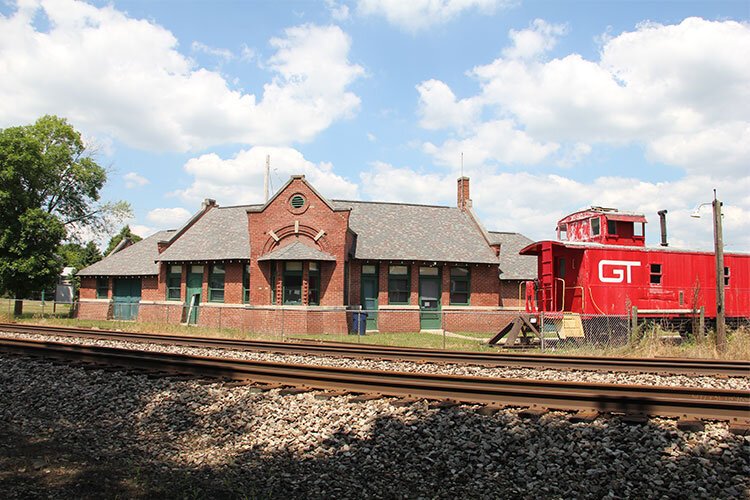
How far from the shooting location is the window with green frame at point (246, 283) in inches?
1139

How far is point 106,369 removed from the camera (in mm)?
10938

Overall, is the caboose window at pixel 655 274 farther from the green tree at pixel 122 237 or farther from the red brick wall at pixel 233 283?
the green tree at pixel 122 237

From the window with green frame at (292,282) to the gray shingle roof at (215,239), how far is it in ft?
10.6

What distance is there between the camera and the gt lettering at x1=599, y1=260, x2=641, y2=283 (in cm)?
2014

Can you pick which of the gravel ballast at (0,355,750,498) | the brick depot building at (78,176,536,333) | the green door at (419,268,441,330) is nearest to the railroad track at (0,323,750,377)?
the gravel ballast at (0,355,750,498)

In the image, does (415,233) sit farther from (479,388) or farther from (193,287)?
(479,388)

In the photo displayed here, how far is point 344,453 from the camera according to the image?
630 centimetres

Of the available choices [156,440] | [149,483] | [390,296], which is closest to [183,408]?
[156,440]

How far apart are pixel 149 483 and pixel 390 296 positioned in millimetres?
23423

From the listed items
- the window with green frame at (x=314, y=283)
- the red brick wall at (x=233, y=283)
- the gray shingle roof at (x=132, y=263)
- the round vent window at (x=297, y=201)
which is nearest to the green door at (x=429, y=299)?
the window with green frame at (x=314, y=283)

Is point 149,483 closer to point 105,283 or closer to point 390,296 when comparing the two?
point 390,296

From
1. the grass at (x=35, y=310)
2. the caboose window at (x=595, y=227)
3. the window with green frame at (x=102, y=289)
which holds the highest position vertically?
the caboose window at (x=595, y=227)

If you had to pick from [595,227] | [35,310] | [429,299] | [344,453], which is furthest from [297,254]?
[35,310]

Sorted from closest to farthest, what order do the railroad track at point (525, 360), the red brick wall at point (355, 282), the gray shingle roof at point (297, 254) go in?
the railroad track at point (525, 360) < the gray shingle roof at point (297, 254) < the red brick wall at point (355, 282)
